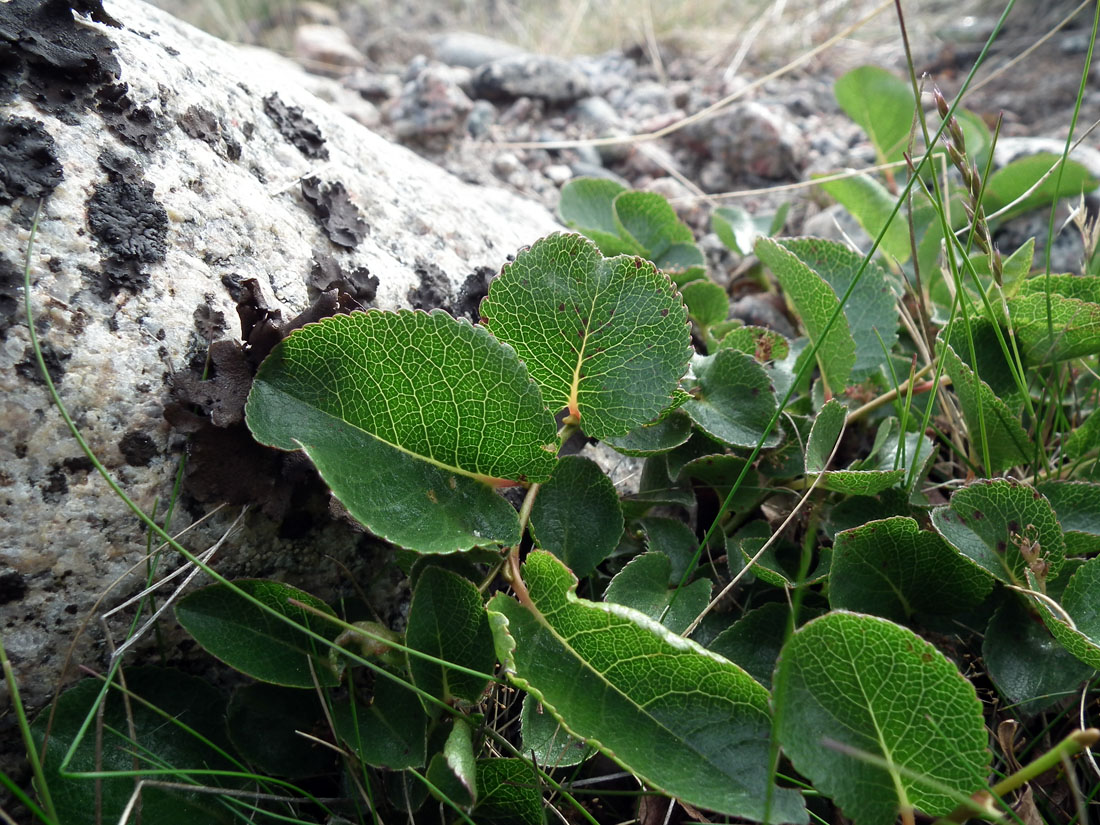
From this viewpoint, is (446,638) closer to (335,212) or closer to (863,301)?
(335,212)

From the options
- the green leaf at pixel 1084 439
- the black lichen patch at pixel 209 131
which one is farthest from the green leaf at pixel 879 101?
the black lichen patch at pixel 209 131

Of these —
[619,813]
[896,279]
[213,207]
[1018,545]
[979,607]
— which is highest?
[213,207]

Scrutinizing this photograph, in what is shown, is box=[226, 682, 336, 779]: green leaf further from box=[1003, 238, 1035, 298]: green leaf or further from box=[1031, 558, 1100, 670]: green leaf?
box=[1003, 238, 1035, 298]: green leaf

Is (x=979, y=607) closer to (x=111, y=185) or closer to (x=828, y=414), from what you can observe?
(x=828, y=414)

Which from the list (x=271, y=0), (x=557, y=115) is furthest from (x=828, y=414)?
(x=271, y=0)

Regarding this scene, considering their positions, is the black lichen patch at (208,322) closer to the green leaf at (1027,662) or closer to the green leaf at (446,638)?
the green leaf at (446,638)

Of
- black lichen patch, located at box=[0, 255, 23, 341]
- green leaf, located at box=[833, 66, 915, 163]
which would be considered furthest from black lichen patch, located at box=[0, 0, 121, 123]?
green leaf, located at box=[833, 66, 915, 163]
